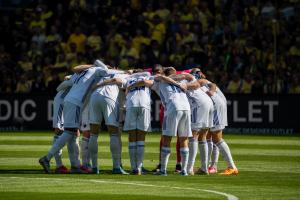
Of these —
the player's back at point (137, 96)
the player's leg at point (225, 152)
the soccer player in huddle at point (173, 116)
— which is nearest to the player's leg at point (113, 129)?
the player's back at point (137, 96)

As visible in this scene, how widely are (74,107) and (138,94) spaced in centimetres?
132

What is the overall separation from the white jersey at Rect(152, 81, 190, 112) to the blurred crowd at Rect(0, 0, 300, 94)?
45.3 feet

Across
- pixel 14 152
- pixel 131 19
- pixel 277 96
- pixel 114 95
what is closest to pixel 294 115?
pixel 277 96

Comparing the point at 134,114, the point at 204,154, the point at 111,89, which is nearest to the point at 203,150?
the point at 204,154

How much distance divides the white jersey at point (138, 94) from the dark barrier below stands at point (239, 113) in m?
13.6

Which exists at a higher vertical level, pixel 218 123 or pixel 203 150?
pixel 218 123

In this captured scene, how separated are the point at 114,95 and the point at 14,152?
6162 millimetres

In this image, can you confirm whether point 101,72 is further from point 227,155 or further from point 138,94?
point 227,155

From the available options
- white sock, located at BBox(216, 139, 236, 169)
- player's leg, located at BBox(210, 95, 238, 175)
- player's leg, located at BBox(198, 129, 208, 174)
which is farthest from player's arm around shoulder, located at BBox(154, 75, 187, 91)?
white sock, located at BBox(216, 139, 236, 169)

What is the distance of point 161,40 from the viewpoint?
1385 inches

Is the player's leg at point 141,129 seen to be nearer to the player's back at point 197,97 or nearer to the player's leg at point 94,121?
the player's leg at point 94,121

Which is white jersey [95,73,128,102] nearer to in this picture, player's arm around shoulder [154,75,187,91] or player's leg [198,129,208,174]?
player's arm around shoulder [154,75,187,91]

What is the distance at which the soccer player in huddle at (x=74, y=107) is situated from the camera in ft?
61.1

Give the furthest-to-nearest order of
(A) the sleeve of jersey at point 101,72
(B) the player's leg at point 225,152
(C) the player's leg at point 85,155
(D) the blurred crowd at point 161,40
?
(D) the blurred crowd at point 161,40 → (C) the player's leg at point 85,155 → (B) the player's leg at point 225,152 → (A) the sleeve of jersey at point 101,72
